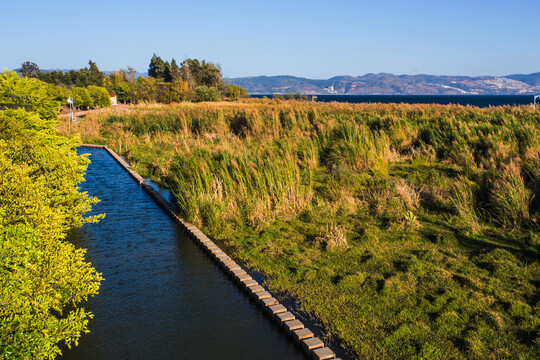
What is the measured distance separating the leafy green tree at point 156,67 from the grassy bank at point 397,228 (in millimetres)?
75297

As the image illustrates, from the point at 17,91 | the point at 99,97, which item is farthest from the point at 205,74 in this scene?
the point at 17,91

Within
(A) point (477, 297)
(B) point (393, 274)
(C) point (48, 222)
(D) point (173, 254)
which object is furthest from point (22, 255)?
(A) point (477, 297)

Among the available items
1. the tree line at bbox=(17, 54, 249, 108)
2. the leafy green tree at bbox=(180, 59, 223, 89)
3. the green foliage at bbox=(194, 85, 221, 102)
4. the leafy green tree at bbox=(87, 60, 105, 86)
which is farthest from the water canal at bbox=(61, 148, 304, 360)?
the leafy green tree at bbox=(87, 60, 105, 86)

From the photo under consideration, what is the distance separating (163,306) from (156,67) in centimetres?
8707

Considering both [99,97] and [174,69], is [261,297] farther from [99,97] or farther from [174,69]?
[174,69]

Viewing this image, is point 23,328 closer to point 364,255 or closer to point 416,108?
point 364,255

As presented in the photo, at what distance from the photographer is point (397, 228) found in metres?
7.07

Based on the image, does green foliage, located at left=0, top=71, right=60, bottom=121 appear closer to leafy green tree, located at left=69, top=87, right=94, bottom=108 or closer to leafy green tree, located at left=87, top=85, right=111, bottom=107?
leafy green tree, located at left=87, top=85, right=111, bottom=107

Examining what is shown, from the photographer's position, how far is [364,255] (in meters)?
6.10

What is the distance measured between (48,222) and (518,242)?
6112 millimetres

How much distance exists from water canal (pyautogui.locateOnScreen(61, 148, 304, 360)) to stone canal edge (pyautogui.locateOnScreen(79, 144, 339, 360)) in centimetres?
8

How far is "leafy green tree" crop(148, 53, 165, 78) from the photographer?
84.1m

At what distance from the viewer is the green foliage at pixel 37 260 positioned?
2.97 m

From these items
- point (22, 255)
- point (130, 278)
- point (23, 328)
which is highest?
point (22, 255)
